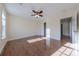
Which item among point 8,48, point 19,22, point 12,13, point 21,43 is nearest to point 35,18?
point 19,22

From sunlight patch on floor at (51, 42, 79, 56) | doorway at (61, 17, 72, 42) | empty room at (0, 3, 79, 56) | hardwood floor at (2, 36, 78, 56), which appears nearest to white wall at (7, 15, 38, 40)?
empty room at (0, 3, 79, 56)

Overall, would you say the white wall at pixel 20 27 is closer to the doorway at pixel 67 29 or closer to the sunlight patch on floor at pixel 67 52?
the sunlight patch on floor at pixel 67 52

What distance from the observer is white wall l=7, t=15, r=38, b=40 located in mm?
2906

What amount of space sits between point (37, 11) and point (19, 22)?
0.80m

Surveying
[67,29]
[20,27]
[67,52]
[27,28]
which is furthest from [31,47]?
[67,29]

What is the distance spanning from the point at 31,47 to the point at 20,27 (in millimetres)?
1049

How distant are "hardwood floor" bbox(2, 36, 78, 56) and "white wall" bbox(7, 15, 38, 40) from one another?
0.70ft

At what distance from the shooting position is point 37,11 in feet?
9.52

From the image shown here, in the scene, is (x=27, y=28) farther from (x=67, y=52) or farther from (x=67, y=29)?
(x=67, y=29)

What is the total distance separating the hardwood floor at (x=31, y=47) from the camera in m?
2.94

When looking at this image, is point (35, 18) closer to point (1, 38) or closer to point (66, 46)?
point (1, 38)

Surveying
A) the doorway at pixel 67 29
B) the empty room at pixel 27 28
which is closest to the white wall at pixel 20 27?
the empty room at pixel 27 28

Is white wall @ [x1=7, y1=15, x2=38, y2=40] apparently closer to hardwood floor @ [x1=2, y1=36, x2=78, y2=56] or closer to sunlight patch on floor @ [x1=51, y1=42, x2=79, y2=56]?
hardwood floor @ [x1=2, y1=36, x2=78, y2=56]

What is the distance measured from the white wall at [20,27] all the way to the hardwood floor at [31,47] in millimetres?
212
